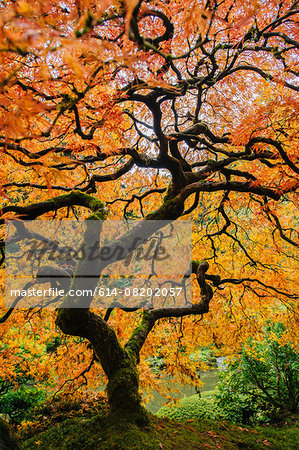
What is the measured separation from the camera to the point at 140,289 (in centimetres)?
461

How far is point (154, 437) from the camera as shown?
7.75ft

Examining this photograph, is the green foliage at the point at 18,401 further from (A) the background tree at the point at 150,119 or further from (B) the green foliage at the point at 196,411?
(B) the green foliage at the point at 196,411

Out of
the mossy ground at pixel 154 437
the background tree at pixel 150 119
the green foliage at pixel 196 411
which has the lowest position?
the green foliage at pixel 196 411

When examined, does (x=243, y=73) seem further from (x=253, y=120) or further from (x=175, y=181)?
(x=175, y=181)

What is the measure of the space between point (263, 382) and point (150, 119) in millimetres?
5823

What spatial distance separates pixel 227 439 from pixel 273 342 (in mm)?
2989

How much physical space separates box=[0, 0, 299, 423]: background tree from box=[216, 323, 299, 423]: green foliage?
3.89ft

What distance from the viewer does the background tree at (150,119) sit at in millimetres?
1158

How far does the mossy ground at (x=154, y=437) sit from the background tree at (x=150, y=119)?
215 mm

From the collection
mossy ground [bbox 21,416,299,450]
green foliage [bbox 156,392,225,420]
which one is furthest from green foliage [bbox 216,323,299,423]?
mossy ground [bbox 21,416,299,450]

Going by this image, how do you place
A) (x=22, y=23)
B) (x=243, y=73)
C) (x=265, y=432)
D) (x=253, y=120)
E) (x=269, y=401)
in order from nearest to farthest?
1. (x=22, y=23)
2. (x=253, y=120)
3. (x=265, y=432)
4. (x=243, y=73)
5. (x=269, y=401)

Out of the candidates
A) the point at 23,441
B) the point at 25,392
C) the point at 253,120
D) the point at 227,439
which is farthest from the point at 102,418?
the point at 25,392

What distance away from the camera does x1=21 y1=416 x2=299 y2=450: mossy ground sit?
225cm

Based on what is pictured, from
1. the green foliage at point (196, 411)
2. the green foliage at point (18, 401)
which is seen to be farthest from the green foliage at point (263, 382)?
the green foliage at point (18, 401)
